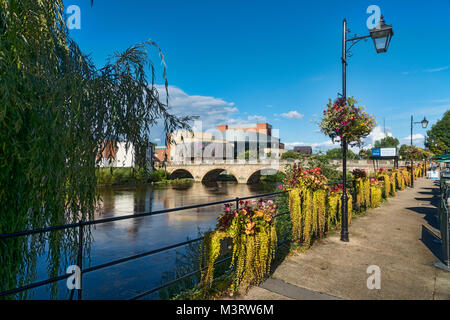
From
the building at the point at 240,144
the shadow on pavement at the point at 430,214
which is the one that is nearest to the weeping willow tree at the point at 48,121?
the shadow on pavement at the point at 430,214

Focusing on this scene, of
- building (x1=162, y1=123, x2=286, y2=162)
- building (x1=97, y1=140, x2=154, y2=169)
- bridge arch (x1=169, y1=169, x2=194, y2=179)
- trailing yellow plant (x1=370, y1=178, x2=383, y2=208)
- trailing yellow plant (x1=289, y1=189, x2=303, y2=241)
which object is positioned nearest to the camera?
building (x1=97, y1=140, x2=154, y2=169)

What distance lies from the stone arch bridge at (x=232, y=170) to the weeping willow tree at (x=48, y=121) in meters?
42.1

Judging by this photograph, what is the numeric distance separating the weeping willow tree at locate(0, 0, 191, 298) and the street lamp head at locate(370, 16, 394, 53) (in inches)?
214

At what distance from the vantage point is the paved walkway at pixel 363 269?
3.61 meters

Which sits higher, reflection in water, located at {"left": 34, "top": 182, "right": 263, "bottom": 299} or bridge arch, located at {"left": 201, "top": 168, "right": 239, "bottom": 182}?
bridge arch, located at {"left": 201, "top": 168, "right": 239, "bottom": 182}

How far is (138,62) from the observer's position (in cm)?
390

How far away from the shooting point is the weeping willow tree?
2689 millimetres

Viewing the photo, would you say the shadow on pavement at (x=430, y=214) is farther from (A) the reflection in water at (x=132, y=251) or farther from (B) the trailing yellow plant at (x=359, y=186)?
(A) the reflection in water at (x=132, y=251)

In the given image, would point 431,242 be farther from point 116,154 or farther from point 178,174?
point 178,174

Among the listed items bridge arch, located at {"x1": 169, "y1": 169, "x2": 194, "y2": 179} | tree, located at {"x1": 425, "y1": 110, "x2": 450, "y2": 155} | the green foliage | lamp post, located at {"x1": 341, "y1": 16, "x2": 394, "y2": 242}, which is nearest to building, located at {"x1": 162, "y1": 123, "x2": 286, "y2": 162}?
bridge arch, located at {"x1": 169, "y1": 169, "x2": 194, "y2": 179}

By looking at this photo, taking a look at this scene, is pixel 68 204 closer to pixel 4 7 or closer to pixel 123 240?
pixel 4 7

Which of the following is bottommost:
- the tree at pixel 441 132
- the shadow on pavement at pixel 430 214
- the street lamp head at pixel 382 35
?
the shadow on pavement at pixel 430 214

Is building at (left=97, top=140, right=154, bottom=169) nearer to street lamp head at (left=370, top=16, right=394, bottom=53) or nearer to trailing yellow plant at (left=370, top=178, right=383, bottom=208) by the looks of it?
street lamp head at (left=370, top=16, right=394, bottom=53)

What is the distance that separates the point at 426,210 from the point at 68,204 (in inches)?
467
